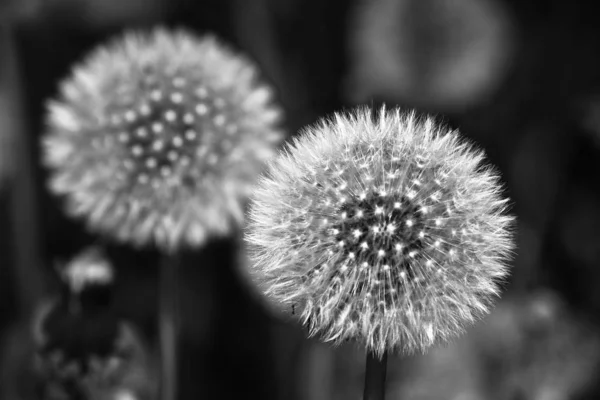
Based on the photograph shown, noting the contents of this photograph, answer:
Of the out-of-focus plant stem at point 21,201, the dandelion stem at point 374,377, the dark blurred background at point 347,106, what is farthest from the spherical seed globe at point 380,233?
the out-of-focus plant stem at point 21,201

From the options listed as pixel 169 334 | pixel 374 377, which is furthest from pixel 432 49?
pixel 374 377

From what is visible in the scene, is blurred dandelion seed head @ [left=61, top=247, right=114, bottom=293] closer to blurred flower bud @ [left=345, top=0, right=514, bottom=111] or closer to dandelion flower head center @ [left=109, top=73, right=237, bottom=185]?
dandelion flower head center @ [left=109, top=73, right=237, bottom=185]

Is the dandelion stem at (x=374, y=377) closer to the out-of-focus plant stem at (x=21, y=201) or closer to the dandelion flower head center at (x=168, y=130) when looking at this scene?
the dandelion flower head center at (x=168, y=130)

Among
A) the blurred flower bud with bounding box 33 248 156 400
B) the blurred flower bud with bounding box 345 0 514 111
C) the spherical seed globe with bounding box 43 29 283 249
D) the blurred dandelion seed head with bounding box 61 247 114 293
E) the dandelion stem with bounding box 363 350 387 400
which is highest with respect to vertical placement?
the blurred flower bud with bounding box 345 0 514 111

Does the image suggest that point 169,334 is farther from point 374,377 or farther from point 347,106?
point 347,106

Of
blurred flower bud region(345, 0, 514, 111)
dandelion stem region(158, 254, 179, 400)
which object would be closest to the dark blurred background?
blurred flower bud region(345, 0, 514, 111)

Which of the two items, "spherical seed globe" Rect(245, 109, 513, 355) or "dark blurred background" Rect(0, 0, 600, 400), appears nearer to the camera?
"spherical seed globe" Rect(245, 109, 513, 355)
